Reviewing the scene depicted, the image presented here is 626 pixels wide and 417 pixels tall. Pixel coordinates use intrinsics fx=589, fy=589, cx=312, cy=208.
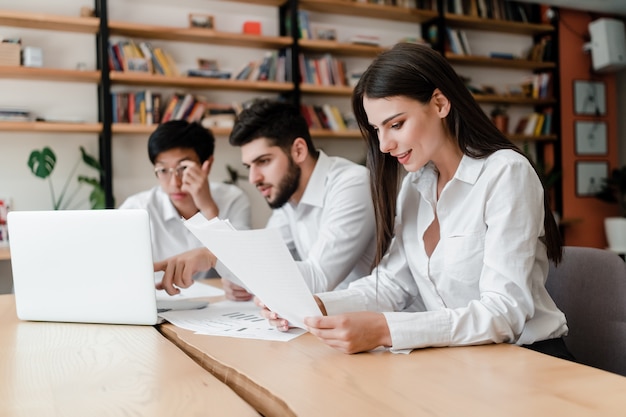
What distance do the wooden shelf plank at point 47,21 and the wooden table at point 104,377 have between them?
287 centimetres

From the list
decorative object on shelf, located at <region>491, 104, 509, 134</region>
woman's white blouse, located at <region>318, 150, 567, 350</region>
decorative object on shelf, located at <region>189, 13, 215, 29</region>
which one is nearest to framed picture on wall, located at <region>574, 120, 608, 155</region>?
decorative object on shelf, located at <region>491, 104, 509, 134</region>

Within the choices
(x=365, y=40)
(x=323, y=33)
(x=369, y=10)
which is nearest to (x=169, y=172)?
(x=323, y=33)

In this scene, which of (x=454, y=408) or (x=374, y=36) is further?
(x=374, y=36)

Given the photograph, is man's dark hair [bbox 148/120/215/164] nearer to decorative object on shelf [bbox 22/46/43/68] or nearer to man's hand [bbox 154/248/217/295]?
man's hand [bbox 154/248/217/295]

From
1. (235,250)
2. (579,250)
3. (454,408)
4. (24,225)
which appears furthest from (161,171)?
(454,408)

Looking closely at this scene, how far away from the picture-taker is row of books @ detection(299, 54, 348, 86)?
14.5 ft

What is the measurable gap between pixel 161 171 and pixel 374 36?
285 cm

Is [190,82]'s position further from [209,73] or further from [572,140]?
[572,140]

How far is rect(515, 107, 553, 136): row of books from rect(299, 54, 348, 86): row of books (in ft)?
5.85

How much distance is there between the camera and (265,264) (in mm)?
1045

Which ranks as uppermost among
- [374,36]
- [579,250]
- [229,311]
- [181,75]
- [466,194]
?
[374,36]

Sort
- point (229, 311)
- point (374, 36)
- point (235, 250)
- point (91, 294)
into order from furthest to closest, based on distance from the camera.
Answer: point (374, 36)
point (229, 311)
point (91, 294)
point (235, 250)

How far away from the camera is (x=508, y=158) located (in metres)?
1.22

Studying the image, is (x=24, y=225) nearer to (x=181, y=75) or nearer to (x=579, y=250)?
(x=579, y=250)
